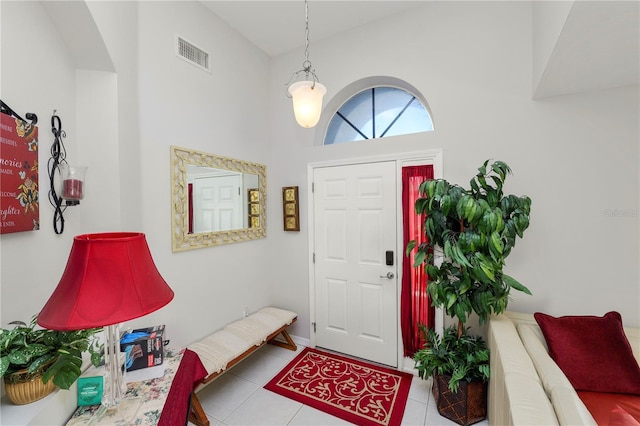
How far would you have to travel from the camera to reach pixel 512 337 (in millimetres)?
1657

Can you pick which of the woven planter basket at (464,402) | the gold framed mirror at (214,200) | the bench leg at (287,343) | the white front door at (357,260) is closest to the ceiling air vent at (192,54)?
the gold framed mirror at (214,200)

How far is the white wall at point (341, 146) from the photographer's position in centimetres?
142

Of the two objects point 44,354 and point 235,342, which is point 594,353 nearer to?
point 235,342

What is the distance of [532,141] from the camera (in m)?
2.09

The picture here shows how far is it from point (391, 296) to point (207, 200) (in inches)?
78.1

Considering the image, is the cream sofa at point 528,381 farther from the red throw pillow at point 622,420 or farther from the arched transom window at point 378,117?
the arched transom window at point 378,117

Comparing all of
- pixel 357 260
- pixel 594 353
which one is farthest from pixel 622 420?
pixel 357 260

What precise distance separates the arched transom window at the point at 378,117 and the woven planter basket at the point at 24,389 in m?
2.78

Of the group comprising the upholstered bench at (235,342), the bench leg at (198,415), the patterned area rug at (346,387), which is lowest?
the patterned area rug at (346,387)

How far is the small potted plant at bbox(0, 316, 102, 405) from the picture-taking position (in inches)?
36.7

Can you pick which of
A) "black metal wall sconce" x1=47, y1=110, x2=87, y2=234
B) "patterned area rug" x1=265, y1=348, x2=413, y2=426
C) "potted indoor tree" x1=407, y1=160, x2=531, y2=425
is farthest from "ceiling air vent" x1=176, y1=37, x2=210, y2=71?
"patterned area rug" x1=265, y1=348, x2=413, y2=426

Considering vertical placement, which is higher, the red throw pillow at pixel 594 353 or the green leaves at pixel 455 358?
the red throw pillow at pixel 594 353

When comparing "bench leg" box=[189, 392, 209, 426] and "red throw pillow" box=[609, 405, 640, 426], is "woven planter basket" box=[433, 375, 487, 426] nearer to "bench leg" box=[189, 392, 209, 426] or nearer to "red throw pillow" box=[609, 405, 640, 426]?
"red throw pillow" box=[609, 405, 640, 426]

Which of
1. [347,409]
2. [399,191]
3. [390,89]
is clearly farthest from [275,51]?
[347,409]
